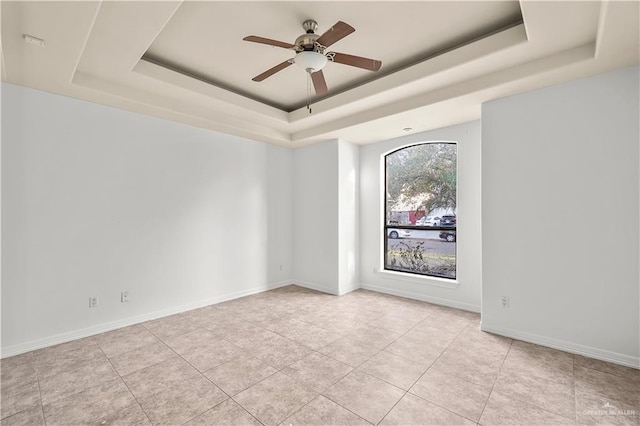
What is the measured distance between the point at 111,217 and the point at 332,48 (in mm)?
3210

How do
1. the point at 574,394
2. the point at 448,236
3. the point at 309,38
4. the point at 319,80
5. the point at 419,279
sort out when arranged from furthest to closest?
the point at 419,279 → the point at 448,236 → the point at 319,80 → the point at 309,38 → the point at 574,394

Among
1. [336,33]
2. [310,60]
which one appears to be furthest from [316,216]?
[336,33]

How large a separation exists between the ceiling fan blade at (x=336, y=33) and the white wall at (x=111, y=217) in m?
2.79

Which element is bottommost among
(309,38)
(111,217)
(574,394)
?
(574,394)

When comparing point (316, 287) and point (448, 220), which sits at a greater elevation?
point (448, 220)

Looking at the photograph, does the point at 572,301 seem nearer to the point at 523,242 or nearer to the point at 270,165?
the point at 523,242

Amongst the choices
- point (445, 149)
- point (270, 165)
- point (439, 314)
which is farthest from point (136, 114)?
point (439, 314)

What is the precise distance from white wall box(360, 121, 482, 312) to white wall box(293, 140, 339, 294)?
70cm

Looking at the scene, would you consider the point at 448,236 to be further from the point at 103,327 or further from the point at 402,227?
the point at 103,327

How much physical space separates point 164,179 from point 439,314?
166 inches

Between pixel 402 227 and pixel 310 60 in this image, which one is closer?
pixel 310 60

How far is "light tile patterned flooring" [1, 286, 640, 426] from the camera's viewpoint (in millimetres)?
1997

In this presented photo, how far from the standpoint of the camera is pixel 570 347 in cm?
289

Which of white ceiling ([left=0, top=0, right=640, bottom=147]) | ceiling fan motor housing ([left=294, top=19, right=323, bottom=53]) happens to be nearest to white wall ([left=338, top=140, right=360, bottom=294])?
white ceiling ([left=0, top=0, right=640, bottom=147])
